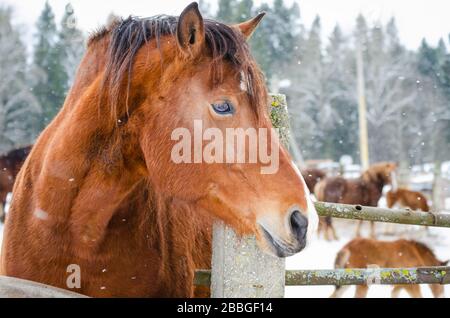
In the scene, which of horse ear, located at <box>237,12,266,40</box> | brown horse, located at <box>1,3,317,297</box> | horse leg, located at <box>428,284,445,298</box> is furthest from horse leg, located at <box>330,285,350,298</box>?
horse ear, located at <box>237,12,266,40</box>

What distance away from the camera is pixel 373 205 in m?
15.0

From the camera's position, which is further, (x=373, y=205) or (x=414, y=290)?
(x=373, y=205)

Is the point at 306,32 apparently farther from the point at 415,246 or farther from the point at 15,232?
the point at 15,232

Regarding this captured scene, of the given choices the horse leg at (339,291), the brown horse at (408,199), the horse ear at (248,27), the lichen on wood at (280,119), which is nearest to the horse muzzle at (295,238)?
the lichen on wood at (280,119)

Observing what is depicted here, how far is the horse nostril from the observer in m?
1.92

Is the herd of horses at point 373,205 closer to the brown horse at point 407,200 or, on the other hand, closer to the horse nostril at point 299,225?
the brown horse at point 407,200

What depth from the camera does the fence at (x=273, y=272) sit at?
7.13 feet

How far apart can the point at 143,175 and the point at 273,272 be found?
865 mm

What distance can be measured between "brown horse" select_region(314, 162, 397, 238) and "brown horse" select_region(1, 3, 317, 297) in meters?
12.9

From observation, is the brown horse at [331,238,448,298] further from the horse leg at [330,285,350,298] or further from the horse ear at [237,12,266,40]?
the horse ear at [237,12,266,40]

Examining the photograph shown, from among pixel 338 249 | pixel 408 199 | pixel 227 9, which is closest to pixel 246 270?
pixel 338 249

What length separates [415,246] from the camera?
307 inches

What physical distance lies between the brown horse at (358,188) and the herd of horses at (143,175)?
12840 millimetres

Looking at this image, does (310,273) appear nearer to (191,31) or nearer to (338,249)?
(191,31)
